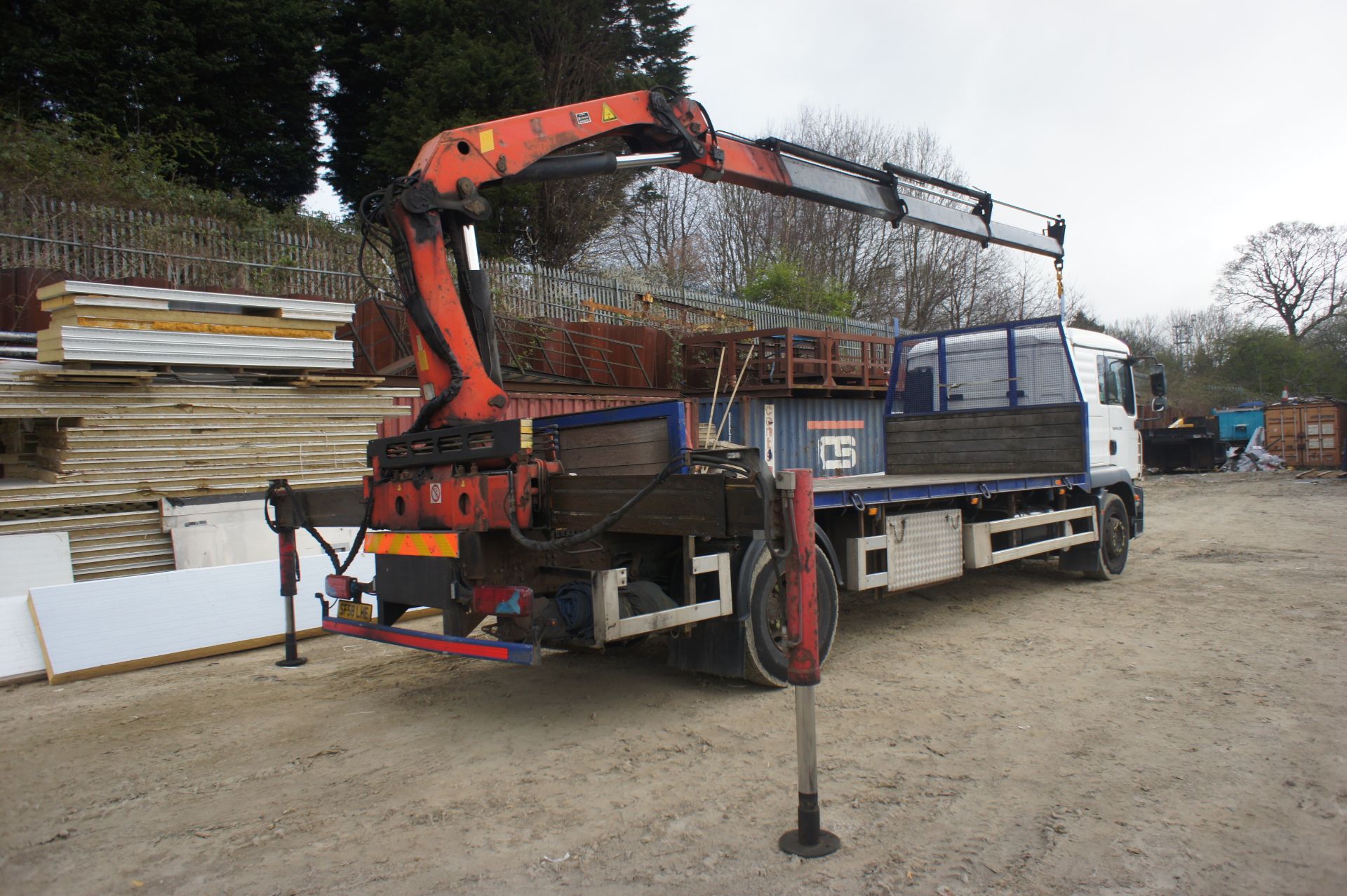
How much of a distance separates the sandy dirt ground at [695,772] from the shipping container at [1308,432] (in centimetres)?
2461

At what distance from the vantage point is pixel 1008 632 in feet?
22.1

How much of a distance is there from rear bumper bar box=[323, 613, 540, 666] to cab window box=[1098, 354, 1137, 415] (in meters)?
7.47

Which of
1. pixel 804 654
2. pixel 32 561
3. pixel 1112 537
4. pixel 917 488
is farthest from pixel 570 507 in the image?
pixel 1112 537

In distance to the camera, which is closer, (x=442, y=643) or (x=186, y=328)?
(x=442, y=643)

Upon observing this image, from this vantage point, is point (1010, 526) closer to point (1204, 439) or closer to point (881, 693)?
point (881, 693)

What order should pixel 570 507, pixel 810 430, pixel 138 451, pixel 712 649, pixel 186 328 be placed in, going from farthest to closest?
pixel 810 430 < pixel 186 328 < pixel 138 451 < pixel 712 649 < pixel 570 507

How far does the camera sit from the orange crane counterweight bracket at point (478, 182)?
4.84 metres

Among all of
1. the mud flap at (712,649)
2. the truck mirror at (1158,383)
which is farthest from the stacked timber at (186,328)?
the truck mirror at (1158,383)

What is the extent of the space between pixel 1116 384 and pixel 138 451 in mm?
9975

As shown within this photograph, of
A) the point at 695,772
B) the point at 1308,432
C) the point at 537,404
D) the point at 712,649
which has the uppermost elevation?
the point at 537,404

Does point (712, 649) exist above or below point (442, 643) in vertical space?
below

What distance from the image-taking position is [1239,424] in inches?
1188

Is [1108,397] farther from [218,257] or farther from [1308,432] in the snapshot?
[1308,432]

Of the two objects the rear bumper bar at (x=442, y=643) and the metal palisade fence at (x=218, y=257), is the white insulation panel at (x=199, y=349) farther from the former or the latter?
the rear bumper bar at (x=442, y=643)
